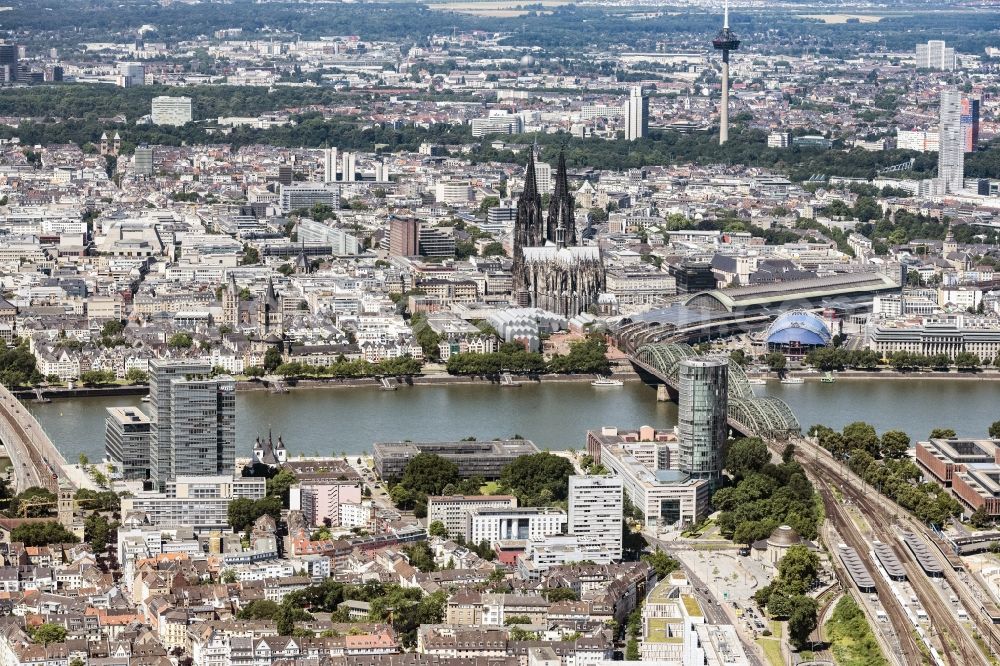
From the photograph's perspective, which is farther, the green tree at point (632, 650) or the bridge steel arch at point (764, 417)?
the bridge steel arch at point (764, 417)

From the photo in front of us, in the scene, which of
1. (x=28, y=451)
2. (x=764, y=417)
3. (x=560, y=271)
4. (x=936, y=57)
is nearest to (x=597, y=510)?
(x=764, y=417)

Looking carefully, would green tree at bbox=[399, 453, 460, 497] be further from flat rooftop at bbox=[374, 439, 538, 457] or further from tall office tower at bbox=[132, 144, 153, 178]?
tall office tower at bbox=[132, 144, 153, 178]

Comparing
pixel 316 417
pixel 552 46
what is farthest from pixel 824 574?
pixel 552 46

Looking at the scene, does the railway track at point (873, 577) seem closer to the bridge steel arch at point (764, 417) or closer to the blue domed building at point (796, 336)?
the bridge steel arch at point (764, 417)

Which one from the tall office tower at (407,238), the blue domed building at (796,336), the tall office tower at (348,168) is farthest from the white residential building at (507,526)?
the tall office tower at (348,168)

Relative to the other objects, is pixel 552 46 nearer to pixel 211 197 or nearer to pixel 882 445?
pixel 211 197

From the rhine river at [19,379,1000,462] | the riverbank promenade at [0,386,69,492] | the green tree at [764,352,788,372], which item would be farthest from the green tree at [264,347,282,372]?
the green tree at [764,352,788,372]

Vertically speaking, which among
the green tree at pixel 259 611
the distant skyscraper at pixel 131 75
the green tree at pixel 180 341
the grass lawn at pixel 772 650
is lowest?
the distant skyscraper at pixel 131 75
